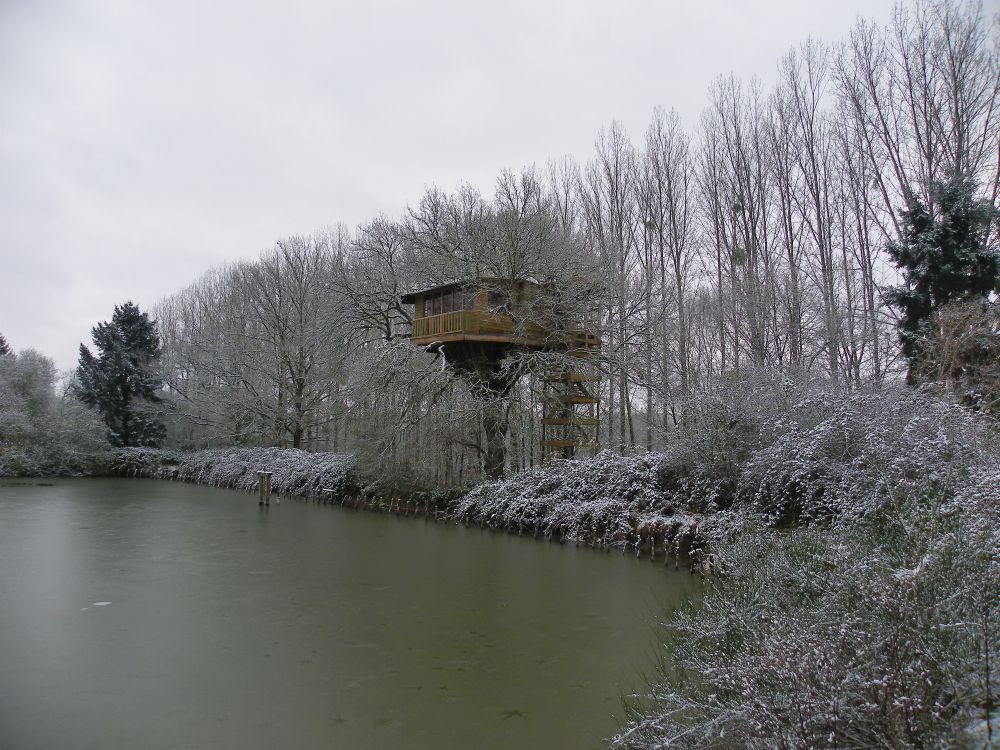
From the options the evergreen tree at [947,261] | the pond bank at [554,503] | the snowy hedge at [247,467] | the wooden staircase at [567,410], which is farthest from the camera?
the snowy hedge at [247,467]

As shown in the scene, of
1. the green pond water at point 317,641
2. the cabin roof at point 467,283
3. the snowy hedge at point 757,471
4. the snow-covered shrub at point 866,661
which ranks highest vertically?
the cabin roof at point 467,283

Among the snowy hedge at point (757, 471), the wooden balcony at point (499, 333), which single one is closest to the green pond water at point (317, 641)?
the snowy hedge at point (757, 471)

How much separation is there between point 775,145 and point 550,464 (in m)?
13.3

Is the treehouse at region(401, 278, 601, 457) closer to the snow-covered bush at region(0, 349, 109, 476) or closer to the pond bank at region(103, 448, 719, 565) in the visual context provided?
the pond bank at region(103, 448, 719, 565)

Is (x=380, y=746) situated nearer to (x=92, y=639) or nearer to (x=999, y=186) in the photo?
(x=92, y=639)

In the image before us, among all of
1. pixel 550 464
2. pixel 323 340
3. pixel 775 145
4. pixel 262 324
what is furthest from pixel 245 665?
pixel 262 324

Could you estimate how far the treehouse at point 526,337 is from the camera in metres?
17.5

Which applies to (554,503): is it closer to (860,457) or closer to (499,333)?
(499,333)

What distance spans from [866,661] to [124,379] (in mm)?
33882

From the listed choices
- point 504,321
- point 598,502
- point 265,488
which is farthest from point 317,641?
point 265,488

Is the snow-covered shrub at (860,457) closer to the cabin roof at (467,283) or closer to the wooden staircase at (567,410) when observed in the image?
the wooden staircase at (567,410)

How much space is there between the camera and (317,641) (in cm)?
639

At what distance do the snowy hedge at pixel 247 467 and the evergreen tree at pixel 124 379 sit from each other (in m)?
1.67

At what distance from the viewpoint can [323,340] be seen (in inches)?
844
